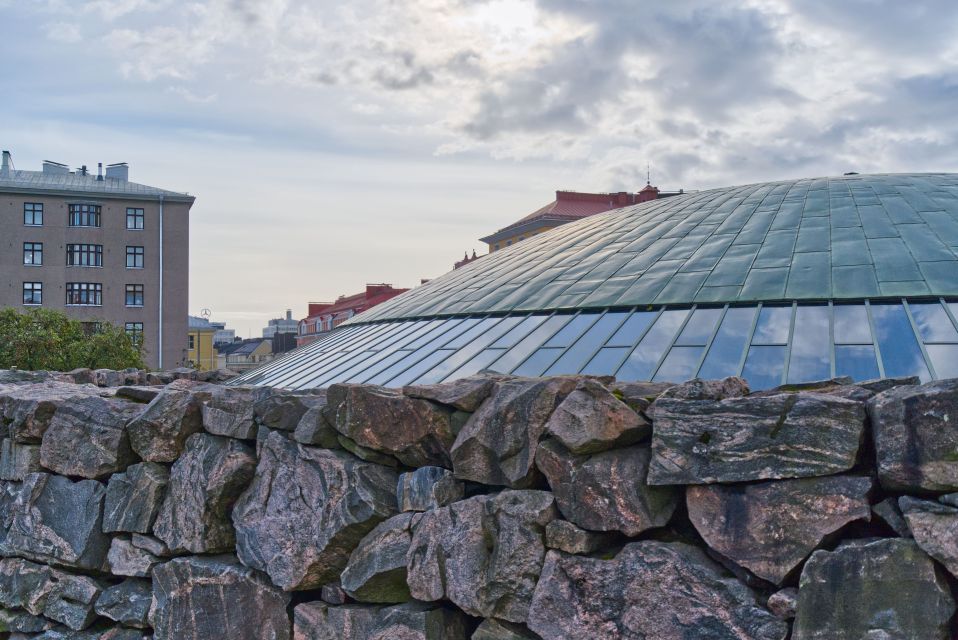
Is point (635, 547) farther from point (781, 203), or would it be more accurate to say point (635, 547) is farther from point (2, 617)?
point (781, 203)

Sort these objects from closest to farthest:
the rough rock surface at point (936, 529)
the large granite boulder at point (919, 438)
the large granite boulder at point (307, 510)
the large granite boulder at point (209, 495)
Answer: the rough rock surface at point (936, 529) → the large granite boulder at point (919, 438) → the large granite boulder at point (307, 510) → the large granite boulder at point (209, 495)

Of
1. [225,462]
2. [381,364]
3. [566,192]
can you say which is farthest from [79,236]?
[225,462]

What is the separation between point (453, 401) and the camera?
21.3 feet

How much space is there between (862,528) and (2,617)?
8.96 m

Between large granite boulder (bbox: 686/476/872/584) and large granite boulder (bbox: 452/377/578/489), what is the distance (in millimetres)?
1230

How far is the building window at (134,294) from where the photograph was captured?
68.1 meters

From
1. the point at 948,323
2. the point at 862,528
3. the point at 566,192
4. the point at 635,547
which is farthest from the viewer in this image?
the point at 566,192

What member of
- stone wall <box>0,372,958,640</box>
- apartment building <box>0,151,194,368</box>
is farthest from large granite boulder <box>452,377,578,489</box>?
apartment building <box>0,151,194,368</box>

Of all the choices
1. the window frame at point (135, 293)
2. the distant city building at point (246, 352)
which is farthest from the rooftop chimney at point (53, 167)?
the distant city building at point (246, 352)

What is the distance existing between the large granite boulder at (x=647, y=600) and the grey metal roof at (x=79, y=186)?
69.3m

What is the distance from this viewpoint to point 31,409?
9.22 meters

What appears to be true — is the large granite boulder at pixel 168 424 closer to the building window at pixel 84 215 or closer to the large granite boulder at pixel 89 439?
the large granite boulder at pixel 89 439

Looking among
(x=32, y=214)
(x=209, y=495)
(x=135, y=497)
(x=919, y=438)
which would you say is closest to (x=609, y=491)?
(x=919, y=438)

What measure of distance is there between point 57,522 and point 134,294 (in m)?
64.1
